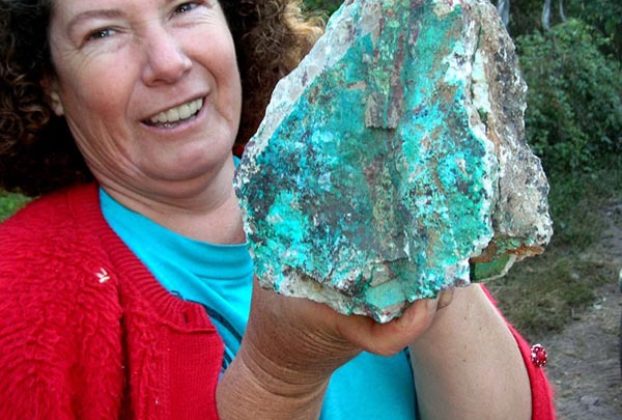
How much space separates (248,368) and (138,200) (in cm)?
54

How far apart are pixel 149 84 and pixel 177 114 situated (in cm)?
8

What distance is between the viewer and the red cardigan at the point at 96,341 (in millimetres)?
1460

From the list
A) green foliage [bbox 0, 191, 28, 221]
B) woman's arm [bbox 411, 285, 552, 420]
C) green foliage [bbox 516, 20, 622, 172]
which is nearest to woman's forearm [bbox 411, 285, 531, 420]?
woman's arm [bbox 411, 285, 552, 420]

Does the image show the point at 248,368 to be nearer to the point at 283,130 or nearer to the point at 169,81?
the point at 283,130

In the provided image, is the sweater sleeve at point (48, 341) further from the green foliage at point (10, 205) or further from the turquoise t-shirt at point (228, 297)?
the green foliage at point (10, 205)

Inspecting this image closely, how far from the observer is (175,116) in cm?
163

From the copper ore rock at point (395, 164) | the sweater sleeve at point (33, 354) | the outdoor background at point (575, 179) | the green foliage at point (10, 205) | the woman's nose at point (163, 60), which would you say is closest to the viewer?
the copper ore rock at point (395, 164)

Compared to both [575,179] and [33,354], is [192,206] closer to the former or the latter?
[33,354]

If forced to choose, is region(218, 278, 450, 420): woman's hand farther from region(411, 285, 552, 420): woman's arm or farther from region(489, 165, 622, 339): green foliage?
region(489, 165, 622, 339): green foliage

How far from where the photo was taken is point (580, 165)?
7520 millimetres

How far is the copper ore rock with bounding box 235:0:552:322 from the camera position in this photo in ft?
3.54

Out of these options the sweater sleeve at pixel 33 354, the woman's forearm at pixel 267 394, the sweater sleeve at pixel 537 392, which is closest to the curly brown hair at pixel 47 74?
the sweater sleeve at pixel 33 354

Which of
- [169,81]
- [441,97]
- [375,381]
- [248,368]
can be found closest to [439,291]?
[441,97]

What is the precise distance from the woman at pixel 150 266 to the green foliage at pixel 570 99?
587cm
